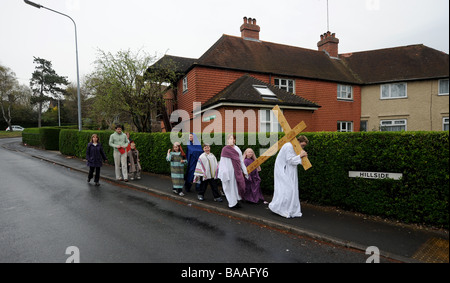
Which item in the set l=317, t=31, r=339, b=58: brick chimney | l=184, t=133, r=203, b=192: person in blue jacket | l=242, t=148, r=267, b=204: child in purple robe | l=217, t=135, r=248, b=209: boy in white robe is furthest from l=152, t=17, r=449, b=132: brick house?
l=217, t=135, r=248, b=209: boy in white robe

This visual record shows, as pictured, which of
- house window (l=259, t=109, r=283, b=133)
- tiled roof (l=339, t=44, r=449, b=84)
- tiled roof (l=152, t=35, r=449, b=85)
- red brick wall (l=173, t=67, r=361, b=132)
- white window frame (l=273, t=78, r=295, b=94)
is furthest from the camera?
tiled roof (l=339, t=44, r=449, b=84)

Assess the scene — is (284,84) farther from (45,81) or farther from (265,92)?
(45,81)

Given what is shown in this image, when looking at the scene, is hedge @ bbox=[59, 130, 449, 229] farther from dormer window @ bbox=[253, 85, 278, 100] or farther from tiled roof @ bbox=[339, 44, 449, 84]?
tiled roof @ bbox=[339, 44, 449, 84]

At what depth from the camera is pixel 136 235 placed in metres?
4.63

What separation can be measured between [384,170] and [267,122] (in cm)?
957

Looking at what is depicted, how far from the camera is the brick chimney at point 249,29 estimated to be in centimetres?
2070

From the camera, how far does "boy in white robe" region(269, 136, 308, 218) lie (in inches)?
217

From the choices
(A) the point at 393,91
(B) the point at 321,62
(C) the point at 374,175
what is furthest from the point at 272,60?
(C) the point at 374,175

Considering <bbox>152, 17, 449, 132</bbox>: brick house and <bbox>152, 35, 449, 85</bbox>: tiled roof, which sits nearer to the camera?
<bbox>152, 17, 449, 132</bbox>: brick house

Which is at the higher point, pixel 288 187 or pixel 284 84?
pixel 284 84

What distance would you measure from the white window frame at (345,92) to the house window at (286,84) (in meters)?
4.60

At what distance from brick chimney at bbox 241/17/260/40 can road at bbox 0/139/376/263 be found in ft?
57.9
